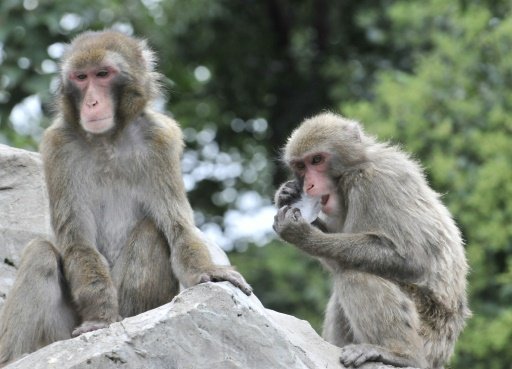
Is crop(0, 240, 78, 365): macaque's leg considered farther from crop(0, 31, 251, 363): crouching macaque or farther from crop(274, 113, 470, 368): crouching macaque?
crop(274, 113, 470, 368): crouching macaque

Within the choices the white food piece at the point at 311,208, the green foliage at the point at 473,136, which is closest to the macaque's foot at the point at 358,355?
the white food piece at the point at 311,208

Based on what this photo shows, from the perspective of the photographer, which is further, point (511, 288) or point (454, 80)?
point (454, 80)

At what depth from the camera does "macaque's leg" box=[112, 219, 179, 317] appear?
692cm

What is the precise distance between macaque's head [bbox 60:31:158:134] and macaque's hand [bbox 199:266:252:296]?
1040mm

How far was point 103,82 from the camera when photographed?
23.0 ft

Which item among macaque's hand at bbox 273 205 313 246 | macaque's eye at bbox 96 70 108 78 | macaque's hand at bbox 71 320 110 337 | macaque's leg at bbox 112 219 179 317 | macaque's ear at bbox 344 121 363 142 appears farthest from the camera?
macaque's ear at bbox 344 121 363 142

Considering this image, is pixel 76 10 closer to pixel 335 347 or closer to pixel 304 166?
pixel 304 166

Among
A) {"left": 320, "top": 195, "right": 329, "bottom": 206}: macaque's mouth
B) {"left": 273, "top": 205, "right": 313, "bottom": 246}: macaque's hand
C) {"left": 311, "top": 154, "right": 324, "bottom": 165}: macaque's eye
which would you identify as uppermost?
{"left": 311, "top": 154, "right": 324, "bottom": 165}: macaque's eye

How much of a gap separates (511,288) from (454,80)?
2537 mm

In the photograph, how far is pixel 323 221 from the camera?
7801mm

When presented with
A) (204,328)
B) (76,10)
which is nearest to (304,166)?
(204,328)

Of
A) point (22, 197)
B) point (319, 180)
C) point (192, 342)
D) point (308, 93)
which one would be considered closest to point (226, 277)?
point (192, 342)

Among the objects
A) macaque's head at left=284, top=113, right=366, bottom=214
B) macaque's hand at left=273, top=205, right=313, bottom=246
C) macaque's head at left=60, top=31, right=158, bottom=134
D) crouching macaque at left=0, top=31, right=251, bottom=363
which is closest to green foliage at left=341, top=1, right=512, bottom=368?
macaque's head at left=284, top=113, right=366, bottom=214

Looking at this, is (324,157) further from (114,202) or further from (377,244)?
(114,202)
